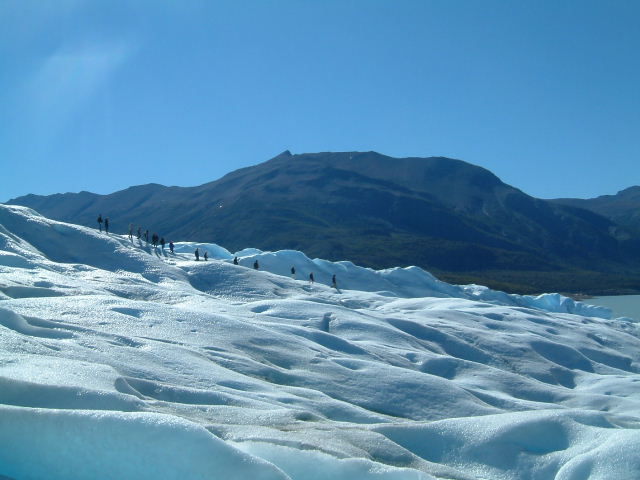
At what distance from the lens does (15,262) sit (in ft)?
115

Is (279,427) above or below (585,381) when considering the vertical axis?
above

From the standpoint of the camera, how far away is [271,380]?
20.1 m

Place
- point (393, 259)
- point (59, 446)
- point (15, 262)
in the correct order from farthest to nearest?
point (393, 259) < point (15, 262) < point (59, 446)

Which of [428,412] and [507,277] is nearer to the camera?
[428,412]

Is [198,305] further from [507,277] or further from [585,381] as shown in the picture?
[507,277]

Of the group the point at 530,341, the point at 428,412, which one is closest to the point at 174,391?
the point at 428,412

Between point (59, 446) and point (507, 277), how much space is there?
16611 cm

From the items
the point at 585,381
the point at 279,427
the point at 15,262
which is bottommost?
the point at 585,381

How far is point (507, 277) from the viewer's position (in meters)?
166

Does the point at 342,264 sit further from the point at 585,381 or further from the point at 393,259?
the point at 393,259

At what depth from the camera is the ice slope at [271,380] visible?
788 centimetres

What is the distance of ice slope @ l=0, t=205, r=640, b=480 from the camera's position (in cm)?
788

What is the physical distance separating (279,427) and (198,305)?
2173 centimetres

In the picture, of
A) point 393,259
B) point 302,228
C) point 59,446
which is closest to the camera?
point 59,446
